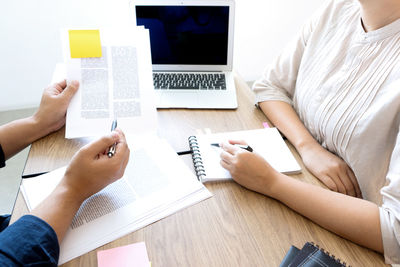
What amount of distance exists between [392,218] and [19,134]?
3.11 ft

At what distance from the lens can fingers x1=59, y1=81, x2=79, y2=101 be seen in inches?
37.4

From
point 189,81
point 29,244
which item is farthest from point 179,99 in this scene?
point 29,244

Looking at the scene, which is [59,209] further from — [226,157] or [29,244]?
[226,157]

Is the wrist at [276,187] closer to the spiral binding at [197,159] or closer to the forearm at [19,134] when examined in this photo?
the spiral binding at [197,159]

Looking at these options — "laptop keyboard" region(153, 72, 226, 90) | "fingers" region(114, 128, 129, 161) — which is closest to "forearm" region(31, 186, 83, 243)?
"fingers" region(114, 128, 129, 161)

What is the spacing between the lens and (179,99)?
45.6 inches

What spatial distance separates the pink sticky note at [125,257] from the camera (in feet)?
2.10

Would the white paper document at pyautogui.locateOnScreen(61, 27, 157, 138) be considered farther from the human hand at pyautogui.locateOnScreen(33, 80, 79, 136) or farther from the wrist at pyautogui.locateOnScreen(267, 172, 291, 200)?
the wrist at pyautogui.locateOnScreen(267, 172, 291, 200)

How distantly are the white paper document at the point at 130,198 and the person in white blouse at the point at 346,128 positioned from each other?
A: 128mm

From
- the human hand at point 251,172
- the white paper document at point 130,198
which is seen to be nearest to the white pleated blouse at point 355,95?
the human hand at point 251,172

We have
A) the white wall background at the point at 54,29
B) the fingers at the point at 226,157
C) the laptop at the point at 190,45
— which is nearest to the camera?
the fingers at the point at 226,157

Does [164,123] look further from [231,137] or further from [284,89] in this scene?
[284,89]

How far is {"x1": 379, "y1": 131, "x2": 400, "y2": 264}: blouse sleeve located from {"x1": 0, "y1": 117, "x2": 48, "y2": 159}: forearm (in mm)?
892

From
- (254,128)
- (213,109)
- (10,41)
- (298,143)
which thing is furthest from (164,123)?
(10,41)
